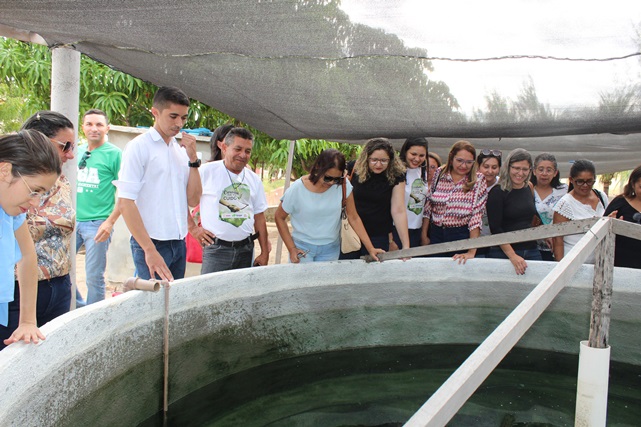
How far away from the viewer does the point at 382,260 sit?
366cm

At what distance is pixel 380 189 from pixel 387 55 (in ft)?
4.87

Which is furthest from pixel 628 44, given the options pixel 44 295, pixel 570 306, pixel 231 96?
pixel 44 295

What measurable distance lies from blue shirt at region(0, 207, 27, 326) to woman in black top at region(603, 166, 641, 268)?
3284 mm

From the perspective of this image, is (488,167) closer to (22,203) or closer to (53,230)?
(53,230)

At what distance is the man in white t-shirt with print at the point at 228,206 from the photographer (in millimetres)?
3443

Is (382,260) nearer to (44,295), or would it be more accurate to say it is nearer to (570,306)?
(570,306)

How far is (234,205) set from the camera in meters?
3.46

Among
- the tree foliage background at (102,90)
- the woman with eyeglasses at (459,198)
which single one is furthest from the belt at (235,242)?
the tree foliage background at (102,90)

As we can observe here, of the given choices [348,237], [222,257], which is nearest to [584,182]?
[348,237]

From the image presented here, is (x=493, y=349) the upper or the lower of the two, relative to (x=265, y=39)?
lower

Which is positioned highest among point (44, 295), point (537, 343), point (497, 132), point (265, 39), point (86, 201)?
point (265, 39)

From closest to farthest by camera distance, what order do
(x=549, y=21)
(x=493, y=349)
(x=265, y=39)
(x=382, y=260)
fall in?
(x=493, y=349) → (x=549, y=21) → (x=265, y=39) → (x=382, y=260)

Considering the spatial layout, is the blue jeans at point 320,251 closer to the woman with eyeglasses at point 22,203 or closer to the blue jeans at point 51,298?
the blue jeans at point 51,298

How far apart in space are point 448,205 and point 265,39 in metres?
2.03
